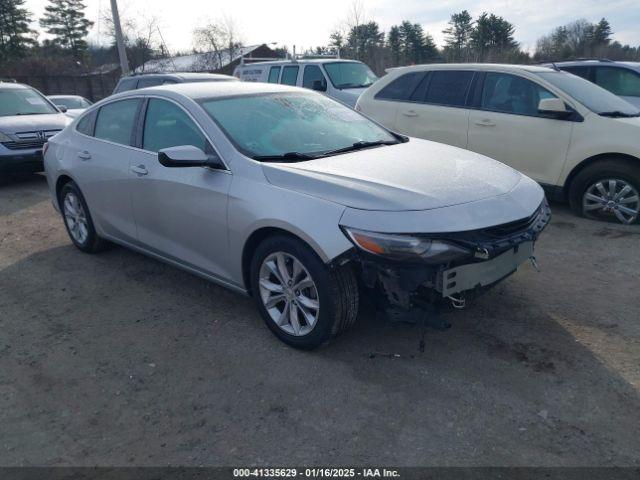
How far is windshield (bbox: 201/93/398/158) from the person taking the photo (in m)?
3.89

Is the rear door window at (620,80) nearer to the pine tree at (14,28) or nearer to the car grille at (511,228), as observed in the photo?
the car grille at (511,228)

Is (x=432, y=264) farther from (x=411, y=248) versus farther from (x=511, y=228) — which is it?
(x=511, y=228)

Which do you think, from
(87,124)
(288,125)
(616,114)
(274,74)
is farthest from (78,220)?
(274,74)

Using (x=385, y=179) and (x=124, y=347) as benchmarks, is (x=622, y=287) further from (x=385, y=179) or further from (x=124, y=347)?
(x=124, y=347)

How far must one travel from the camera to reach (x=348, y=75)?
41.3 feet

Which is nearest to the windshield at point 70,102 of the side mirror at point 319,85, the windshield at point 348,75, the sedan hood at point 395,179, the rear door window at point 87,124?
the side mirror at point 319,85

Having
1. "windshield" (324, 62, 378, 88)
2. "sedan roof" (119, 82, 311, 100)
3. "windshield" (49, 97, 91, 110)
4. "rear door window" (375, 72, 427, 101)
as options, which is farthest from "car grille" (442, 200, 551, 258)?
"windshield" (49, 97, 91, 110)

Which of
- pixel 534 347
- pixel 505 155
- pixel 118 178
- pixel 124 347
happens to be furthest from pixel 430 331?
pixel 505 155

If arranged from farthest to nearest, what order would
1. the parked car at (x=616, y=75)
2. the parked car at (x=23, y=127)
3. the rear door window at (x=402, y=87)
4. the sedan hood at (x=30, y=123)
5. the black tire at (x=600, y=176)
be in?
the parked car at (x=616, y=75) < the sedan hood at (x=30, y=123) < the parked car at (x=23, y=127) < the rear door window at (x=402, y=87) < the black tire at (x=600, y=176)

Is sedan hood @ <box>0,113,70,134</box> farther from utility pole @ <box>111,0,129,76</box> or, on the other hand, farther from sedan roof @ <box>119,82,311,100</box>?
utility pole @ <box>111,0,129,76</box>

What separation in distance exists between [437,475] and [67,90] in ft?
106

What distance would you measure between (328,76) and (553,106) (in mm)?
7004

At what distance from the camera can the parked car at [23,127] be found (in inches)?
353

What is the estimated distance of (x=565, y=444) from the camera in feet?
8.66
